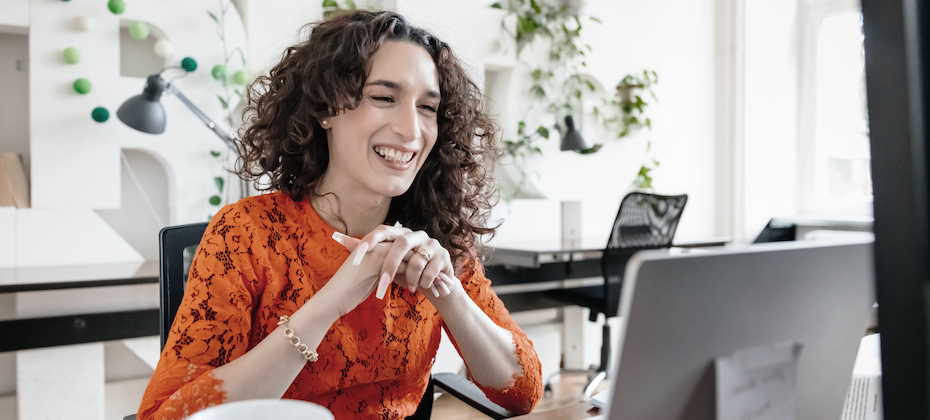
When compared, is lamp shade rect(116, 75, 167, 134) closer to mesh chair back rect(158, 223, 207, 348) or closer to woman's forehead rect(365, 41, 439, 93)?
mesh chair back rect(158, 223, 207, 348)

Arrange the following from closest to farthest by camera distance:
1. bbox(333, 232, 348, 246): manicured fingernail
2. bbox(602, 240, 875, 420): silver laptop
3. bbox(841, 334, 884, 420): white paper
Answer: bbox(602, 240, 875, 420): silver laptop → bbox(841, 334, 884, 420): white paper → bbox(333, 232, 348, 246): manicured fingernail

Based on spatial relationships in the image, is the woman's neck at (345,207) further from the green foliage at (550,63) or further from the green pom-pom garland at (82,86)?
the green foliage at (550,63)

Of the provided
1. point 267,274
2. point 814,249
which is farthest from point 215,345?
point 814,249

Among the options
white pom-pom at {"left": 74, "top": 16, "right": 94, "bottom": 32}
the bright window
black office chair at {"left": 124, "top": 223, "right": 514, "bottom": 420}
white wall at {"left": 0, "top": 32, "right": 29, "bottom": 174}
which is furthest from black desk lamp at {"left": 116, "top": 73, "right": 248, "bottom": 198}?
the bright window

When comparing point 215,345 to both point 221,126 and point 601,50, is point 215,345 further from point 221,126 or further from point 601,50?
point 601,50

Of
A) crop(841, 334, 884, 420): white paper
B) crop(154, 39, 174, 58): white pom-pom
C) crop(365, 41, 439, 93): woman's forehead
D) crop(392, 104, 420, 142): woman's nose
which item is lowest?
crop(841, 334, 884, 420): white paper

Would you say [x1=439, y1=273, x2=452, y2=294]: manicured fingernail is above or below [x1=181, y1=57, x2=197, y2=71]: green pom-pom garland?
below

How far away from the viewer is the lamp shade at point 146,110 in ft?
6.86

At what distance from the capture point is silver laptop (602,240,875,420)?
45 centimetres

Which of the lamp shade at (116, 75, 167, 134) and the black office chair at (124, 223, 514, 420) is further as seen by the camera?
the lamp shade at (116, 75, 167, 134)

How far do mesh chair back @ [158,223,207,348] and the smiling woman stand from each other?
0.36 ft

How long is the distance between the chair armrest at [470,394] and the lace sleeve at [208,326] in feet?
1.32

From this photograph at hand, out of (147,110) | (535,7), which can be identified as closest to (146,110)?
(147,110)

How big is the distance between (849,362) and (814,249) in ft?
0.60
